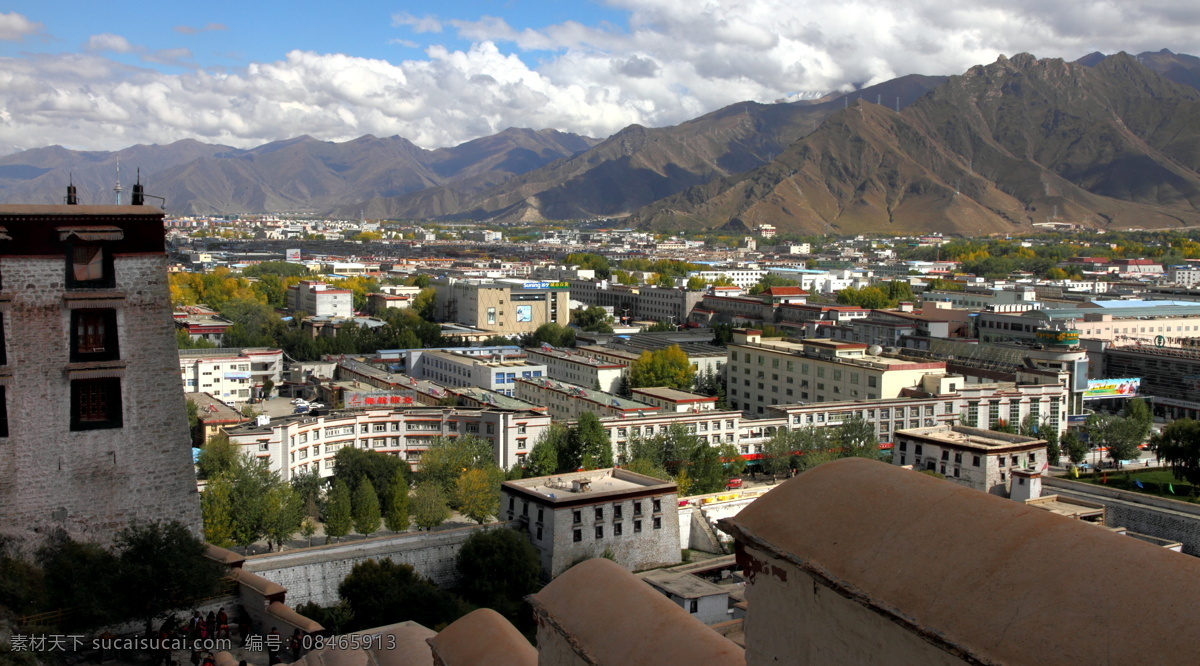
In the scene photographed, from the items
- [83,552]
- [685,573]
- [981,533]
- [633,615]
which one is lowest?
[685,573]

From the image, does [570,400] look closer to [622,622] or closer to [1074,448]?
[1074,448]

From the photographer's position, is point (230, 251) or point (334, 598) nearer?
point (334, 598)

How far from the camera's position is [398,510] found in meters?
19.3

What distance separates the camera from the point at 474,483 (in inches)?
781

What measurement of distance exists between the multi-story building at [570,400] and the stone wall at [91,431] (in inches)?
695

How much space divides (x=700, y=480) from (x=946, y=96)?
189254 mm

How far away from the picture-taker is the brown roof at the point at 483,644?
5633mm

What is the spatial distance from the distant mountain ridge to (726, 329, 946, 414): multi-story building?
11947 cm

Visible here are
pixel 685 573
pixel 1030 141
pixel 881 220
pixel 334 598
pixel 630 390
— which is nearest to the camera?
pixel 334 598

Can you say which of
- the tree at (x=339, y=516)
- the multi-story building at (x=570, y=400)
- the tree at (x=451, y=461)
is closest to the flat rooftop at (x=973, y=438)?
the multi-story building at (x=570, y=400)

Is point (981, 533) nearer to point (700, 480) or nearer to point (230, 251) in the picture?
point (700, 480)

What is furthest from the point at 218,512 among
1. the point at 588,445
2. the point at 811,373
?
the point at 811,373

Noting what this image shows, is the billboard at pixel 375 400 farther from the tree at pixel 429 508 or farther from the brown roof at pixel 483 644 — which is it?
the brown roof at pixel 483 644

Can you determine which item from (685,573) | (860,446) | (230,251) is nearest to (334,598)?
(685,573)
